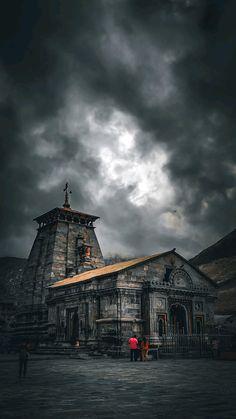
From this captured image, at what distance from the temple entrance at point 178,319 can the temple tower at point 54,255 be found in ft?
43.9

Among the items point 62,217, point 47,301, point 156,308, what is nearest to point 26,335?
point 47,301

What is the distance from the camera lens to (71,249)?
4544 cm

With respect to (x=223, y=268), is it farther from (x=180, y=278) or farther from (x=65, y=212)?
(x=180, y=278)

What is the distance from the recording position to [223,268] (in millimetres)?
93688

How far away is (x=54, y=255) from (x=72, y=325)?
1151 cm

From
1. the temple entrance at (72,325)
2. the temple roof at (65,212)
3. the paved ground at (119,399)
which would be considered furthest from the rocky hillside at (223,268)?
the paved ground at (119,399)

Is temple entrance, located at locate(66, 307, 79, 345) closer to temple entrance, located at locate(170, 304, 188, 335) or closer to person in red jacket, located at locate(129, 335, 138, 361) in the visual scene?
temple entrance, located at locate(170, 304, 188, 335)

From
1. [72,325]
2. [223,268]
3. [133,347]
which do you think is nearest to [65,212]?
[72,325]

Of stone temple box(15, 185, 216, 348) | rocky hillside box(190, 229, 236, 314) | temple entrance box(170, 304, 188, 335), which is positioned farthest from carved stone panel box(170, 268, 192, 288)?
rocky hillside box(190, 229, 236, 314)

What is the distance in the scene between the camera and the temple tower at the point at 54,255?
42.2m

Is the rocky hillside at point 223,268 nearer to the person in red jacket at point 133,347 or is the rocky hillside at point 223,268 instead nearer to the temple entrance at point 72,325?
the temple entrance at point 72,325

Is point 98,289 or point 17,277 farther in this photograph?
point 17,277

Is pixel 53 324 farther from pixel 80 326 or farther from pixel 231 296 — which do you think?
pixel 231 296

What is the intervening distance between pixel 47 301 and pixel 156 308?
43.0 ft
